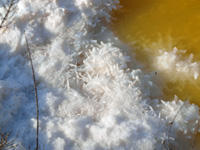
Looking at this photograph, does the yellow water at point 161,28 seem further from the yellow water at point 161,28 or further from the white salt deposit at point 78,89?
the white salt deposit at point 78,89

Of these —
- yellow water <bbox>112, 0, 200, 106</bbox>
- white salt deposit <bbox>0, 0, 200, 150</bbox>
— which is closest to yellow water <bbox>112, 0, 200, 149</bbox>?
yellow water <bbox>112, 0, 200, 106</bbox>

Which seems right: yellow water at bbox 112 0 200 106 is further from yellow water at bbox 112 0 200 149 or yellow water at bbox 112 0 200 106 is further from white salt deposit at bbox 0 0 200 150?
white salt deposit at bbox 0 0 200 150

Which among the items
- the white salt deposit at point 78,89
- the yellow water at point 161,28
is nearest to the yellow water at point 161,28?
the yellow water at point 161,28

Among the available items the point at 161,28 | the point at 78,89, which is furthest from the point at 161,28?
the point at 78,89

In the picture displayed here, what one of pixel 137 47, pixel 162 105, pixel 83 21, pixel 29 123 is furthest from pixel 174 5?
pixel 29 123

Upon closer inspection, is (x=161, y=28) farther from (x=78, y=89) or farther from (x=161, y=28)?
(x=78, y=89)

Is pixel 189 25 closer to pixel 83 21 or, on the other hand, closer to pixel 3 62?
pixel 83 21
